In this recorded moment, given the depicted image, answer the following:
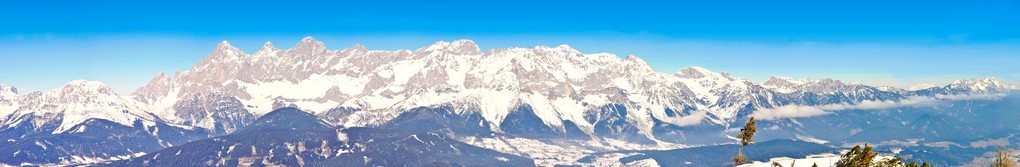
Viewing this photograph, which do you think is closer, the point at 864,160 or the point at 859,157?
the point at 864,160

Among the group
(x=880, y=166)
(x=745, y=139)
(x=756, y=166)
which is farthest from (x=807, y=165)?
(x=880, y=166)

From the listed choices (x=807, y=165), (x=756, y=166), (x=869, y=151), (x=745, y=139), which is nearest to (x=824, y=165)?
(x=807, y=165)

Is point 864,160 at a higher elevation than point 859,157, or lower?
lower

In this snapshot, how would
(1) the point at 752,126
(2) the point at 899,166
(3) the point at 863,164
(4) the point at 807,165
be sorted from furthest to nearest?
(4) the point at 807,165 → (1) the point at 752,126 → (2) the point at 899,166 → (3) the point at 863,164

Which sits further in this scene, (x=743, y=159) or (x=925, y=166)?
(x=743, y=159)

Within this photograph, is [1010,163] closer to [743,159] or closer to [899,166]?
[899,166]

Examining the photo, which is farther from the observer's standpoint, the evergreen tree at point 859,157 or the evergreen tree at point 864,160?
the evergreen tree at point 864,160

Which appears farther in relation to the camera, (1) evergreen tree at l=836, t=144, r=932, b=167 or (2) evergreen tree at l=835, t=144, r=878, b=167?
(1) evergreen tree at l=836, t=144, r=932, b=167

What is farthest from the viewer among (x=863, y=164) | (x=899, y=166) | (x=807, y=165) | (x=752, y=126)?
(x=807, y=165)

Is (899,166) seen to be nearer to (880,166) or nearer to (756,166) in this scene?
(880,166)
